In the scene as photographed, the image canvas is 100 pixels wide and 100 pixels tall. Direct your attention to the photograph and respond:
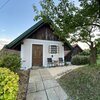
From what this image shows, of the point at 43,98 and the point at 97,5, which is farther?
the point at 97,5

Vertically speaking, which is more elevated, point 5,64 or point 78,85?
point 5,64

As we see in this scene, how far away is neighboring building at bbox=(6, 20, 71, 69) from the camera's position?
13.4 meters

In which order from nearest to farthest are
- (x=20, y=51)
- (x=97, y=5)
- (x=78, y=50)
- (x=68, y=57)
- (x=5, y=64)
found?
(x=97, y=5) < (x=5, y=64) < (x=20, y=51) < (x=68, y=57) < (x=78, y=50)

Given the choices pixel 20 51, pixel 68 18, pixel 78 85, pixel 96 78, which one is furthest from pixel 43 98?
pixel 20 51

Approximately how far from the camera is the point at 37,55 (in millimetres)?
14219

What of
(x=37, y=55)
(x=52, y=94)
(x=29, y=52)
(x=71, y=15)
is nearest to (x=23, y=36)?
(x=29, y=52)

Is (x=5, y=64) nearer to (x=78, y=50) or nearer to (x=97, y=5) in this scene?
(x=97, y=5)

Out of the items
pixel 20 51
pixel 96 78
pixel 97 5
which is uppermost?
pixel 97 5

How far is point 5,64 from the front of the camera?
28.4 feet

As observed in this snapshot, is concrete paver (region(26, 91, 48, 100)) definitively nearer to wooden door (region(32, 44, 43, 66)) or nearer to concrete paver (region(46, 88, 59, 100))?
concrete paver (region(46, 88, 59, 100))

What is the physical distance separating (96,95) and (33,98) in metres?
2.24

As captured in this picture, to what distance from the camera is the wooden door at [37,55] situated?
1400 centimetres

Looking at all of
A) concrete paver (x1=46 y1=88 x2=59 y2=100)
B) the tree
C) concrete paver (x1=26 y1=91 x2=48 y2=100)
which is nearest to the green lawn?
concrete paver (x1=46 y1=88 x2=59 y2=100)

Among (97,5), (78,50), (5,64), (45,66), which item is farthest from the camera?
(78,50)
